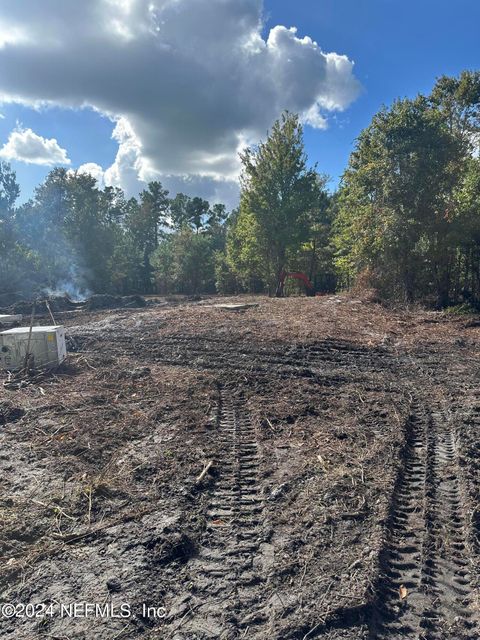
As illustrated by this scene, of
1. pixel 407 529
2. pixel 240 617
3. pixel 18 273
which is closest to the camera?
pixel 240 617

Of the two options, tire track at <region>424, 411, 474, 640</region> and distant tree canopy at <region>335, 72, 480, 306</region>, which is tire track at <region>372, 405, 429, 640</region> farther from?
distant tree canopy at <region>335, 72, 480, 306</region>

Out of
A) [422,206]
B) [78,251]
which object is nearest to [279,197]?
[422,206]

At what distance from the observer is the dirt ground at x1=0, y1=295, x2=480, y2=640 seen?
7.59 ft

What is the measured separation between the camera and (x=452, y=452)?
4.13m

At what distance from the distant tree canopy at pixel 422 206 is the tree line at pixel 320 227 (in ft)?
0.11

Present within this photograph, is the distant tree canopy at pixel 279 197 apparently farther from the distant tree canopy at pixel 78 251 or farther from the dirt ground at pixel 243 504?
the dirt ground at pixel 243 504

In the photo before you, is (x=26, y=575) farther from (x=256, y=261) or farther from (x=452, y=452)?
(x=256, y=261)

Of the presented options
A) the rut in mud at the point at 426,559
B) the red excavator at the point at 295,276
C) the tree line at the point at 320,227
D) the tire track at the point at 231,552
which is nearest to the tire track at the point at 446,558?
the rut in mud at the point at 426,559

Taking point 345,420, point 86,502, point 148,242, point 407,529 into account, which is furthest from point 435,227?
point 148,242

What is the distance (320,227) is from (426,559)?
22.3 meters

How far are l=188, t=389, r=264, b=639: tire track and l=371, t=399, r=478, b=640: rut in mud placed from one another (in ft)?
2.37

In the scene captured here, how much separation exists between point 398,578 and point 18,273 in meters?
28.3

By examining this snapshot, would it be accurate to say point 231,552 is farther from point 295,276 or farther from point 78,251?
point 78,251

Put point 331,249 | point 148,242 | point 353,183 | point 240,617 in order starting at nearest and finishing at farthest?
1. point 240,617
2. point 353,183
3. point 331,249
4. point 148,242
